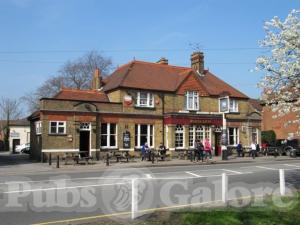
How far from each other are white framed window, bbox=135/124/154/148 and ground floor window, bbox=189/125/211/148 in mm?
3946

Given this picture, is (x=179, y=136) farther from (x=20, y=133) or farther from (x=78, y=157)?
(x=20, y=133)

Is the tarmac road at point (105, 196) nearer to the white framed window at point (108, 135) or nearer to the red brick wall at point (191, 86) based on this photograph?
the white framed window at point (108, 135)

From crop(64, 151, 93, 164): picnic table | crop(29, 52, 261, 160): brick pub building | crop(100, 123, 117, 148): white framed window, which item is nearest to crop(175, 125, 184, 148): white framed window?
crop(29, 52, 261, 160): brick pub building

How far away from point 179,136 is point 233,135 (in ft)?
24.6

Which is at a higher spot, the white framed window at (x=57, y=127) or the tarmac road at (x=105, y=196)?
the white framed window at (x=57, y=127)

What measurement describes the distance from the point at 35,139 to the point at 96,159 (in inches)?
252

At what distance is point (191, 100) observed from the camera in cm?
3934

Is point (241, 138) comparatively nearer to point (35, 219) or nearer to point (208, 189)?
point (208, 189)

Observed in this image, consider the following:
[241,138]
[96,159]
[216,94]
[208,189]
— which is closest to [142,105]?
[96,159]

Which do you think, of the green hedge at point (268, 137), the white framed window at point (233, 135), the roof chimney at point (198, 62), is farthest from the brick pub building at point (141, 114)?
the green hedge at point (268, 137)

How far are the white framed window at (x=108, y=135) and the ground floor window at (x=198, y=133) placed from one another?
301 inches

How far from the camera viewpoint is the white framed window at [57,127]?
31.4 m

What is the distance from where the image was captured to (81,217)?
31.5 feet

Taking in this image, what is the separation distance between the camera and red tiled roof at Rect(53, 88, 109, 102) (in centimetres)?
3550
